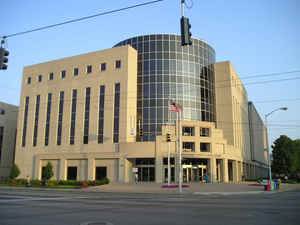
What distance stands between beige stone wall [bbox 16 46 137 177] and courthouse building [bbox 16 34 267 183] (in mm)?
188

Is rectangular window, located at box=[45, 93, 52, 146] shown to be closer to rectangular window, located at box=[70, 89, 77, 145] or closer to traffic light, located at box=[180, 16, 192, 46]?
rectangular window, located at box=[70, 89, 77, 145]

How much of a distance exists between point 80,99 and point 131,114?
38.1 ft

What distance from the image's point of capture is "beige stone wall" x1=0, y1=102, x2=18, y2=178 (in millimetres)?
64625

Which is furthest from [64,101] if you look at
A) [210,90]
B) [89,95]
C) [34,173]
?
[210,90]

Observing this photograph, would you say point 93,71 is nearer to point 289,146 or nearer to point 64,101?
point 64,101

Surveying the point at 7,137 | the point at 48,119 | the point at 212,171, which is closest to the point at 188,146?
the point at 212,171

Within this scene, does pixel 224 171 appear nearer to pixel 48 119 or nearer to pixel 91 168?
pixel 91 168

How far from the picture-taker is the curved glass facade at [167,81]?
51.0 metres

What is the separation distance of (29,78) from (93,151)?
25.0m

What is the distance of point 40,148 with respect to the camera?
185 ft

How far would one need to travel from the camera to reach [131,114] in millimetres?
49750

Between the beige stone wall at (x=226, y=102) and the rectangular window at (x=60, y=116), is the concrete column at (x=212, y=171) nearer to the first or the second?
the beige stone wall at (x=226, y=102)

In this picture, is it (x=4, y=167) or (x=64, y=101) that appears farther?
(x=4, y=167)

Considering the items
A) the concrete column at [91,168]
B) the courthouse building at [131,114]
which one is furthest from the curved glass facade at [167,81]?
the concrete column at [91,168]
